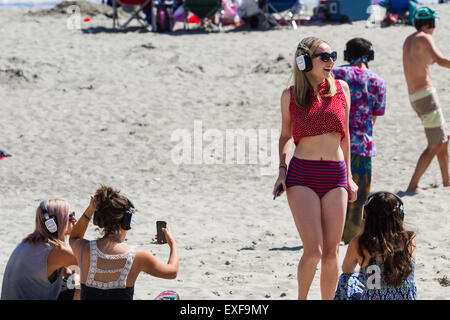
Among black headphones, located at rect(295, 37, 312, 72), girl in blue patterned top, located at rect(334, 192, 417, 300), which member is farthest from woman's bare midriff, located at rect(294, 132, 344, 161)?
girl in blue patterned top, located at rect(334, 192, 417, 300)

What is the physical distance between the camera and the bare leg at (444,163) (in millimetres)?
8242

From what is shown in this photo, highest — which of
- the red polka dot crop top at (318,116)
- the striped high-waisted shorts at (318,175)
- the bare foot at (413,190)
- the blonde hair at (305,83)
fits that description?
the blonde hair at (305,83)

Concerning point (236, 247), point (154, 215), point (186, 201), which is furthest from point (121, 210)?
point (186, 201)

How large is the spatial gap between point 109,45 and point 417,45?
8073mm

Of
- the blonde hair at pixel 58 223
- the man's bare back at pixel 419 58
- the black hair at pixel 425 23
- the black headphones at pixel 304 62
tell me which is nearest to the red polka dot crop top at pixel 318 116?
the black headphones at pixel 304 62

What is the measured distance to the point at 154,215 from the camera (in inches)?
320

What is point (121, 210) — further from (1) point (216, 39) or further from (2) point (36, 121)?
(1) point (216, 39)

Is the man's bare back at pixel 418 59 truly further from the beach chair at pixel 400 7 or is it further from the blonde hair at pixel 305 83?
the beach chair at pixel 400 7

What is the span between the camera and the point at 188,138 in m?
10.8

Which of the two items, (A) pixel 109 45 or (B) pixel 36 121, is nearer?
(B) pixel 36 121

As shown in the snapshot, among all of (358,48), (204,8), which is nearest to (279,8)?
(204,8)

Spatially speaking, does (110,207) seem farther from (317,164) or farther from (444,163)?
(444,163)

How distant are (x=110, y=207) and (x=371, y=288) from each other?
4.27 feet

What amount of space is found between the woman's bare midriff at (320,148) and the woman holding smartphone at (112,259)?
986 mm
